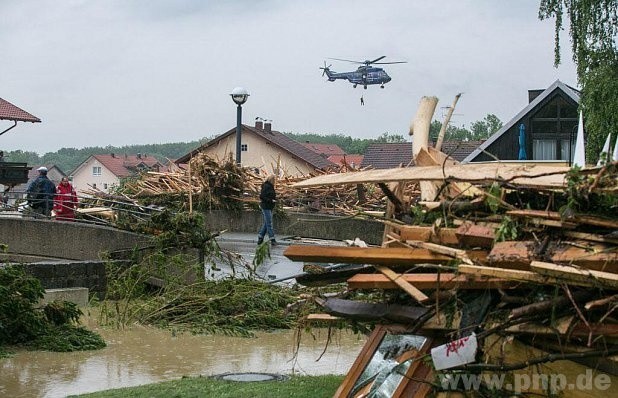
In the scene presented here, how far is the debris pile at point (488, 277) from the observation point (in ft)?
18.2

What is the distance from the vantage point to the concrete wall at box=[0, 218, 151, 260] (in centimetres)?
2342

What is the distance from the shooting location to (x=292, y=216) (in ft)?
101

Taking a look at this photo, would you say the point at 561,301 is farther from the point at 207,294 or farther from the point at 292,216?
the point at 292,216

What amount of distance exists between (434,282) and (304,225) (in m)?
23.0

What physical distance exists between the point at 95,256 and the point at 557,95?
2645 cm

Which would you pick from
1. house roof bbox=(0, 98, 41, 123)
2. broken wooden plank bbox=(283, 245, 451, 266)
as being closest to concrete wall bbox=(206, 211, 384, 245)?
broken wooden plank bbox=(283, 245, 451, 266)

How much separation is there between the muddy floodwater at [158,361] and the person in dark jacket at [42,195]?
1318cm

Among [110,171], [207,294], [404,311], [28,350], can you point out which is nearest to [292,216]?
[207,294]

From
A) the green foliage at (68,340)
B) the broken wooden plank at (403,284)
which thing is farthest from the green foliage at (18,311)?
the broken wooden plank at (403,284)

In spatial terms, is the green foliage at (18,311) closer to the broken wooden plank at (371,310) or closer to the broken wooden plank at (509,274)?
the broken wooden plank at (371,310)

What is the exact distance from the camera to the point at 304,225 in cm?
2922

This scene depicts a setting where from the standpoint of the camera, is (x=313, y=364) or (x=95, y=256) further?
(x=95, y=256)

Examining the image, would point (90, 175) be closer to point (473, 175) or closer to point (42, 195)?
point (42, 195)

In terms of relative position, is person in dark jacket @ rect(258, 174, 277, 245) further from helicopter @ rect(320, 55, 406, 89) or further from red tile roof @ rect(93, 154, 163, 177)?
red tile roof @ rect(93, 154, 163, 177)
